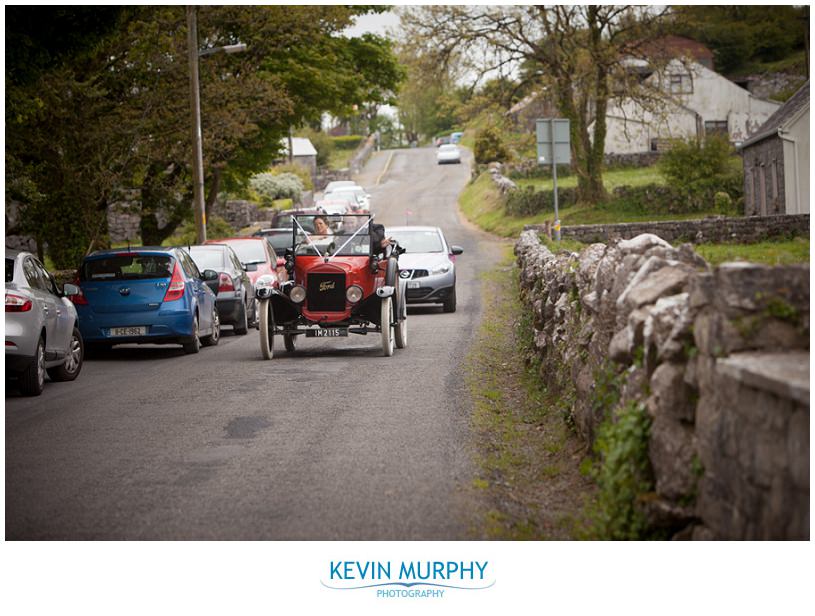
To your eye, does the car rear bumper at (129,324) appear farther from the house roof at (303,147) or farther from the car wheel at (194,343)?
the house roof at (303,147)

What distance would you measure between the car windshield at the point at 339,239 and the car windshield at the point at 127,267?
2.10m

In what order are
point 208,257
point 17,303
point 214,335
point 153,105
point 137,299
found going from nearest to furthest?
point 17,303 → point 137,299 → point 214,335 → point 208,257 → point 153,105

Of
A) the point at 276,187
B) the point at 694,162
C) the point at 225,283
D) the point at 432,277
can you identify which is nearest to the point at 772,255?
the point at 225,283

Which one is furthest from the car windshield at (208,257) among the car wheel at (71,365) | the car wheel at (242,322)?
the car wheel at (71,365)

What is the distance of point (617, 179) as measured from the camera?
62031 millimetres

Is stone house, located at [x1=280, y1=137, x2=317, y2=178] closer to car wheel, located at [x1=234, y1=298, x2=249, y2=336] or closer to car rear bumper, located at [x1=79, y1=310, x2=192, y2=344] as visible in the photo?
car wheel, located at [x1=234, y1=298, x2=249, y2=336]

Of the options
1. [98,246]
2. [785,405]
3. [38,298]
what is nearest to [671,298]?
[785,405]

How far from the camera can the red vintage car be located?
52.3 feet

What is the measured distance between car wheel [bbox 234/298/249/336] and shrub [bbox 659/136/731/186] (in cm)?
3161

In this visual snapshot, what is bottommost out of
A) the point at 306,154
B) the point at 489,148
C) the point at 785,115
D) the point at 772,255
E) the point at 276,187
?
the point at 772,255

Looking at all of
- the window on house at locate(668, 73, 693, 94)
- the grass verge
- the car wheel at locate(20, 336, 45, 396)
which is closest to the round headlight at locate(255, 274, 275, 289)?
the grass verge

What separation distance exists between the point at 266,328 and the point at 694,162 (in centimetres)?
3699

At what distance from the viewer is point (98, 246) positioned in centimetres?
2795

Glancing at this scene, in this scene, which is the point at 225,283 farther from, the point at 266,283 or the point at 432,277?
the point at 266,283
